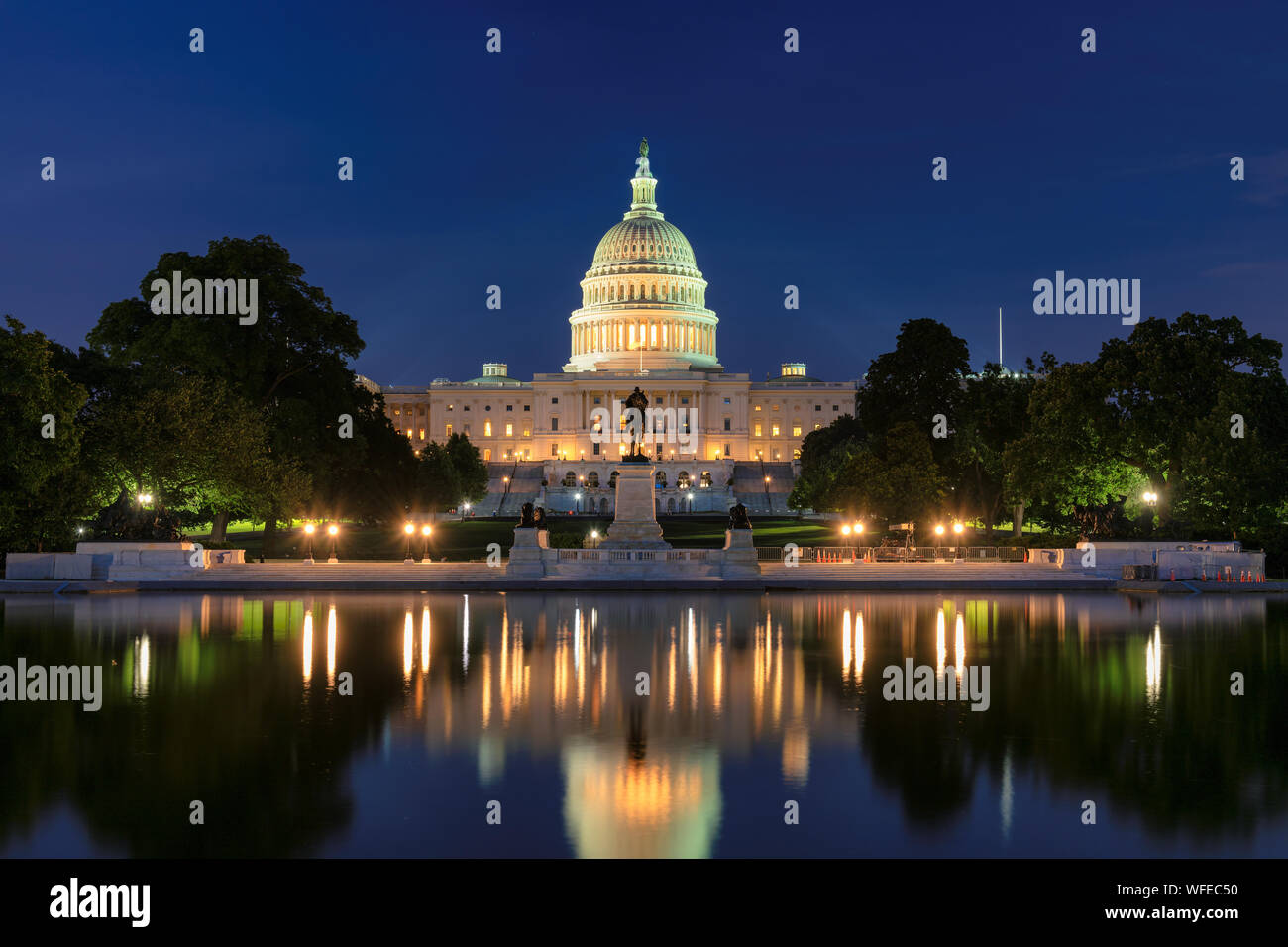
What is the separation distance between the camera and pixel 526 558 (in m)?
43.3

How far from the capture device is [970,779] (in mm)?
14344

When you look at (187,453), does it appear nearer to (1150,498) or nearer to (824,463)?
(1150,498)

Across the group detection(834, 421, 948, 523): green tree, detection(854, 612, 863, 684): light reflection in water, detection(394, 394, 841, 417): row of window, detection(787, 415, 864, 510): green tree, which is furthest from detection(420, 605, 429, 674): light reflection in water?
detection(394, 394, 841, 417): row of window

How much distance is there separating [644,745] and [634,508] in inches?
1424

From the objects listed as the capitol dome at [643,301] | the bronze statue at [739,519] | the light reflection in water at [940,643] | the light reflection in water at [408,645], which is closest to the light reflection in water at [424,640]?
the light reflection in water at [408,645]

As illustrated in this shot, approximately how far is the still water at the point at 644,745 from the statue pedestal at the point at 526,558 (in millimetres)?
14263

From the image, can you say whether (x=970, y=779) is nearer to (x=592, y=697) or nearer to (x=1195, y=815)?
(x=1195, y=815)

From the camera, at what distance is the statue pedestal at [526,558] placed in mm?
43094

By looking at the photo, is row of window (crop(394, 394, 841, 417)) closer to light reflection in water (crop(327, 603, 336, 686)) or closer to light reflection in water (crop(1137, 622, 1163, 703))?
light reflection in water (crop(327, 603, 336, 686))

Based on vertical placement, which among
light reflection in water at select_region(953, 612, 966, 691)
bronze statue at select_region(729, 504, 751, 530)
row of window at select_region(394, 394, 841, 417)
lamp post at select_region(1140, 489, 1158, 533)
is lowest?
light reflection in water at select_region(953, 612, 966, 691)

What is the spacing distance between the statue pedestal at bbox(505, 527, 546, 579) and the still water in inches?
562

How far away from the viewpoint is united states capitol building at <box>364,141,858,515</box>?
167125 mm
